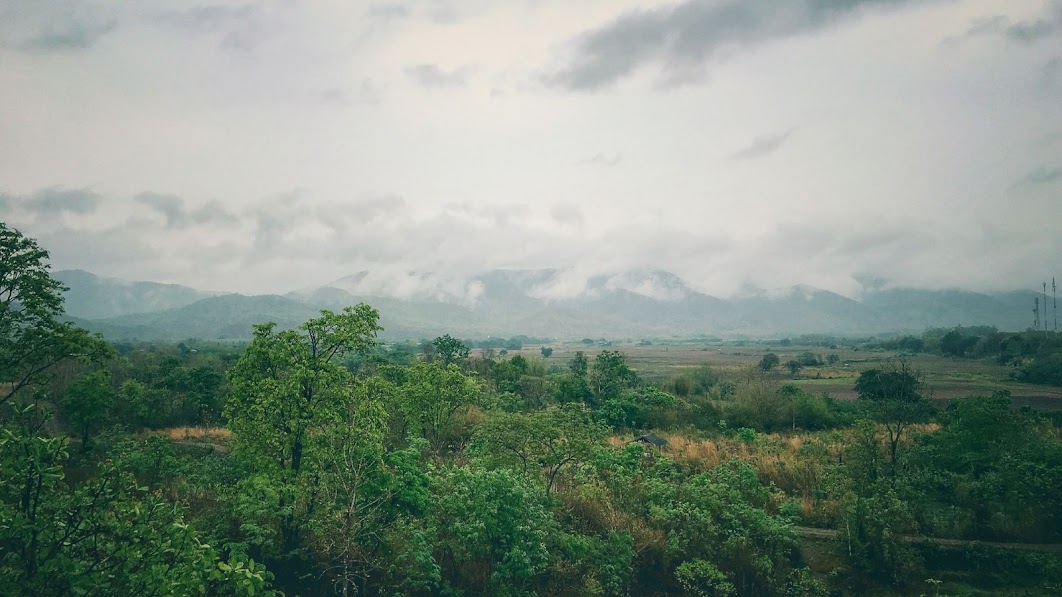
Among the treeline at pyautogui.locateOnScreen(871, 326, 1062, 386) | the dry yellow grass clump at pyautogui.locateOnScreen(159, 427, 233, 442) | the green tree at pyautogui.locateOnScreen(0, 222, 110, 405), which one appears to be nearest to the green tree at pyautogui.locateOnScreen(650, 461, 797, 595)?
the green tree at pyautogui.locateOnScreen(0, 222, 110, 405)

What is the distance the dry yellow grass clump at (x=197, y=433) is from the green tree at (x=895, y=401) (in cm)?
3847

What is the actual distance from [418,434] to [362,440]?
13486 mm

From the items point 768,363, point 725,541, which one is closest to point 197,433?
point 725,541

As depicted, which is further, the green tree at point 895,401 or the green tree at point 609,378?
the green tree at point 609,378

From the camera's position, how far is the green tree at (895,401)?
22.4 meters

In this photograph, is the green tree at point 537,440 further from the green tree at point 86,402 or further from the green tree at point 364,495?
the green tree at point 86,402

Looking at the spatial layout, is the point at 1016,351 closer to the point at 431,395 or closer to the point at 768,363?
the point at 768,363

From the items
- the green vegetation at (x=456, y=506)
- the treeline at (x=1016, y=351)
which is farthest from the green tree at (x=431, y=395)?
the treeline at (x=1016, y=351)

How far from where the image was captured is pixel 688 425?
40.2m

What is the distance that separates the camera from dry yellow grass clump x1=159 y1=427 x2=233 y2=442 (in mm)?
33969

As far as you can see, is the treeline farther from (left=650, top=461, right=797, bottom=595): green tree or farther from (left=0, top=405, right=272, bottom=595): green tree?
(left=0, top=405, right=272, bottom=595): green tree

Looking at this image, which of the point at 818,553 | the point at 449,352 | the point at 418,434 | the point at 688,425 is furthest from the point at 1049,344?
the point at 418,434

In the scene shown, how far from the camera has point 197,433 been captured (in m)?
35.6

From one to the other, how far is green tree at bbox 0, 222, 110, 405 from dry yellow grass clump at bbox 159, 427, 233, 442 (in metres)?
30.3
